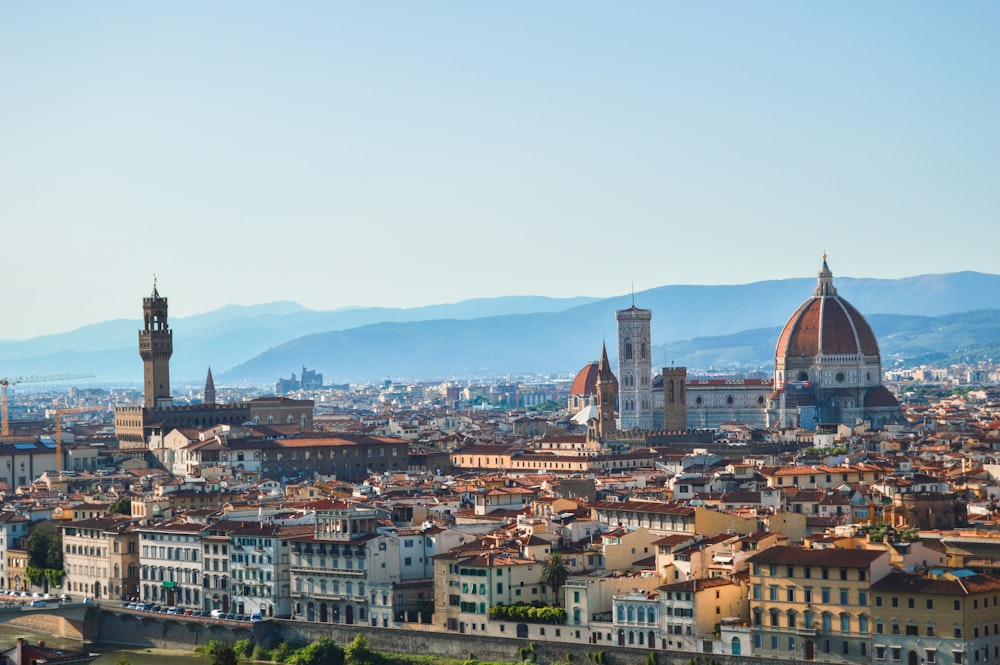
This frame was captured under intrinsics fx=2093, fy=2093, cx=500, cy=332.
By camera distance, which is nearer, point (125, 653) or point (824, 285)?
point (125, 653)

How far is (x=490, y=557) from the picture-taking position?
2267 inches

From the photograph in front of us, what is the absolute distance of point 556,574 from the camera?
2224 inches

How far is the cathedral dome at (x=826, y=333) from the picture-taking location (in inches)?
6166

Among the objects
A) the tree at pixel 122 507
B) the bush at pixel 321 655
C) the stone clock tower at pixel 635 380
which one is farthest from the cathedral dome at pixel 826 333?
the bush at pixel 321 655

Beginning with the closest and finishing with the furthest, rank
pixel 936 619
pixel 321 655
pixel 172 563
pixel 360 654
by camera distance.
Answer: pixel 936 619, pixel 360 654, pixel 321 655, pixel 172 563

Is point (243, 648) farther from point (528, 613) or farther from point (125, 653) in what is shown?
point (528, 613)

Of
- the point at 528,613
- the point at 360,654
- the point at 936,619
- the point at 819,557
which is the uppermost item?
the point at 819,557

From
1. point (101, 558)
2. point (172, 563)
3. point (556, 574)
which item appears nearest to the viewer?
point (556, 574)

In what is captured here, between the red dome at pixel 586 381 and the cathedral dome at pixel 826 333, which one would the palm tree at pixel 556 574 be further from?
the red dome at pixel 586 381

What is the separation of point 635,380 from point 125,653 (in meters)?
94.5

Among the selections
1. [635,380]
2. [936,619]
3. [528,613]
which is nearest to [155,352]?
[635,380]

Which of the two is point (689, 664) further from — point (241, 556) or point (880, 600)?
point (241, 556)

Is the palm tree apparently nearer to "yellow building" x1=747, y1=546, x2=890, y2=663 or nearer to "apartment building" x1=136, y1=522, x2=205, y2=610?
"yellow building" x1=747, y1=546, x2=890, y2=663

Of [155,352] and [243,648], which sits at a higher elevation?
[155,352]
